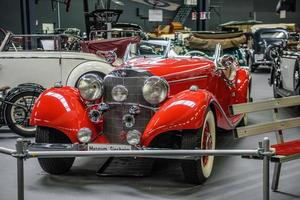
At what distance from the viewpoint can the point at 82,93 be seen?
427cm

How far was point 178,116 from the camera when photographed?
3.74 meters

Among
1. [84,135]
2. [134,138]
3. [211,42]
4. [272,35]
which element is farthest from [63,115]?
[272,35]

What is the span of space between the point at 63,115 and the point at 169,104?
1.02 metres

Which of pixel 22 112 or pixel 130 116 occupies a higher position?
pixel 130 116

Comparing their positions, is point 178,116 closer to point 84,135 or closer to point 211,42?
point 84,135

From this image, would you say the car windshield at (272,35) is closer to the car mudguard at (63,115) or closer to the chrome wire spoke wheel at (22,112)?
the chrome wire spoke wheel at (22,112)

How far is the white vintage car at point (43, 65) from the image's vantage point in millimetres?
6727

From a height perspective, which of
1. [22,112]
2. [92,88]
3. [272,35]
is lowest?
[22,112]

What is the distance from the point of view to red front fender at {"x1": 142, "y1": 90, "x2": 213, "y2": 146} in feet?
12.2

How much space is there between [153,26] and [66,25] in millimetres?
5313

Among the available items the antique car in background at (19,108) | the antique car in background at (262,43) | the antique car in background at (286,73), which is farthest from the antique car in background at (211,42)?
the antique car in background at (262,43)

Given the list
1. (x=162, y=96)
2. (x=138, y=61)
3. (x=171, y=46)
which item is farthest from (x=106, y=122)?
(x=171, y=46)

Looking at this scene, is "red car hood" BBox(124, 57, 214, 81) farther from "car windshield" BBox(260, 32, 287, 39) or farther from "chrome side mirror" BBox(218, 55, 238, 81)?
"car windshield" BBox(260, 32, 287, 39)

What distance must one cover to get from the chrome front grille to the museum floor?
43 centimetres
